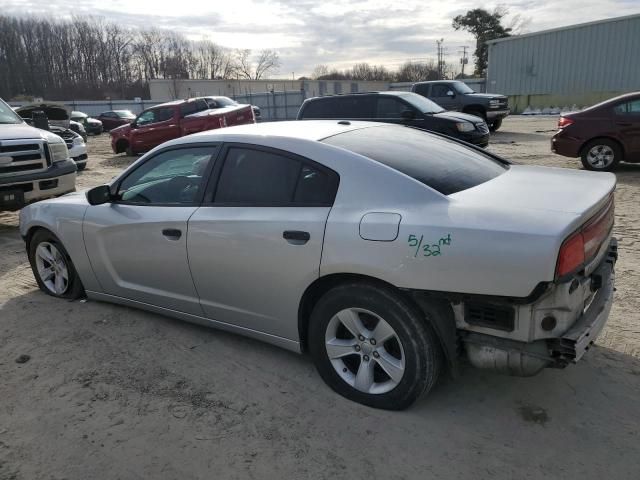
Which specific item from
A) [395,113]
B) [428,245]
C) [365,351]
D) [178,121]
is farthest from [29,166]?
[178,121]

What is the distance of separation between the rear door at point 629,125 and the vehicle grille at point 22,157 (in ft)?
32.1

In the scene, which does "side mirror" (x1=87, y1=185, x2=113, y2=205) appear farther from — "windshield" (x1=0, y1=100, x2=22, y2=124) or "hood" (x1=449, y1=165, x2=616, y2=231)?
"windshield" (x1=0, y1=100, x2=22, y2=124)

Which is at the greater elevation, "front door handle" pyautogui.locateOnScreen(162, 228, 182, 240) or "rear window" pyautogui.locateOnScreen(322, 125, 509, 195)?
"rear window" pyautogui.locateOnScreen(322, 125, 509, 195)

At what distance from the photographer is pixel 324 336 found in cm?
291

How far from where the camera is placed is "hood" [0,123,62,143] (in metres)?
6.90

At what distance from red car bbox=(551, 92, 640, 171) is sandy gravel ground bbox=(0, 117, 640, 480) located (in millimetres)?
6774

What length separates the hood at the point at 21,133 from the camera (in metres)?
6.90

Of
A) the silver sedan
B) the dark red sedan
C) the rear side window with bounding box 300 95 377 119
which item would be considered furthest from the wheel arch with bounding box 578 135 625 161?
the dark red sedan

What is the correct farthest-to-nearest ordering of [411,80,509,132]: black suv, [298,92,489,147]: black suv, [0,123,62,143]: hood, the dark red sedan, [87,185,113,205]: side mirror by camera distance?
the dark red sedan < [411,80,509,132]: black suv < [298,92,489,147]: black suv < [0,123,62,143]: hood < [87,185,113,205]: side mirror

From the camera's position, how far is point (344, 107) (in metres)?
11.7

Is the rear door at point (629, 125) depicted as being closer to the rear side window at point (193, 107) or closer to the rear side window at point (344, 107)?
the rear side window at point (344, 107)

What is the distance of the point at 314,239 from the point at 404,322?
0.66m

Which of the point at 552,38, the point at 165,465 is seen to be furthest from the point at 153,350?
the point at 552,38

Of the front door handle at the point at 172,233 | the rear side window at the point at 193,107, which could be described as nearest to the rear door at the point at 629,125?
the front door handle at the point at 172,233
